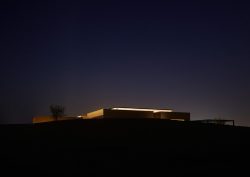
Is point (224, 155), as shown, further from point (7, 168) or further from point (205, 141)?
point (7, 168)

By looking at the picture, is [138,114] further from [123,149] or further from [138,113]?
[123,149]

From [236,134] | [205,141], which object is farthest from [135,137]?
[236,134]

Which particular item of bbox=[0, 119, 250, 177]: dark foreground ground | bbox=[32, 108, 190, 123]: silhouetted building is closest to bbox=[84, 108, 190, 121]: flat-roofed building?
bbox=[32, 108, 190, 123]: silhouetted building

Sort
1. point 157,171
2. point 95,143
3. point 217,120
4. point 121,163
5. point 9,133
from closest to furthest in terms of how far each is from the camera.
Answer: point 157,171
point 121,163
point 95,143
point 9,133
point 217,120

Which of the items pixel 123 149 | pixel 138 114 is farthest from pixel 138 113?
pixel 123 149

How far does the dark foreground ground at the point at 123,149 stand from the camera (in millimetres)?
7934

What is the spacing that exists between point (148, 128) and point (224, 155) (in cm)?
408

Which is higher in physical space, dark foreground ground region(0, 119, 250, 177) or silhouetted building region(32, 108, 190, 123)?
silhouetted building region(32, 108, 190, 123)

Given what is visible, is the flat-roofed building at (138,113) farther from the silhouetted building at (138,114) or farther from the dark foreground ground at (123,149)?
the dark foreground ground at (123,149)

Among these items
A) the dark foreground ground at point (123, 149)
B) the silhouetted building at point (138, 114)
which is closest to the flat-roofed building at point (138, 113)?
the silhouetted building at point (138, 114)

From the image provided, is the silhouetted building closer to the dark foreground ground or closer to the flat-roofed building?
the flat-roofed building

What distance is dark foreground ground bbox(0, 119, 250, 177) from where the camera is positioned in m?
7.93

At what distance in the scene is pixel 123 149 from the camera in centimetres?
986

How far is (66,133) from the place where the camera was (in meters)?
11.9
